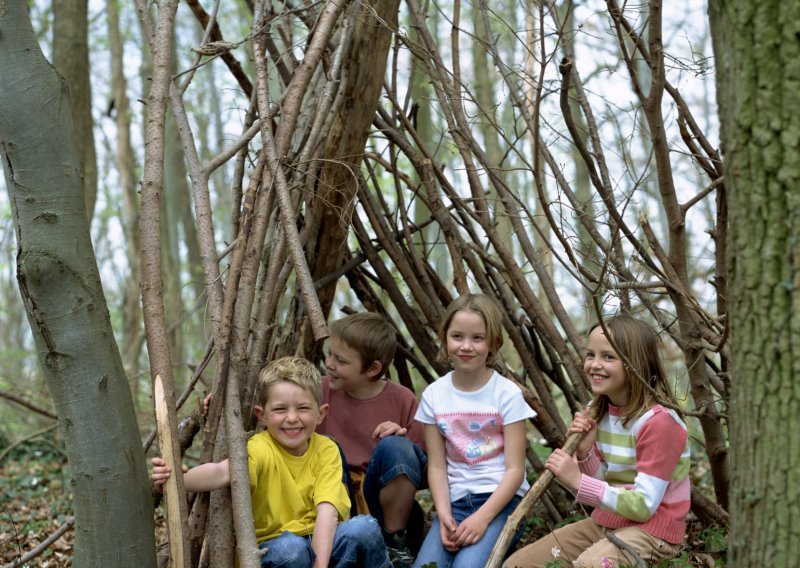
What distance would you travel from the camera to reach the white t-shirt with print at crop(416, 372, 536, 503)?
10.8ft

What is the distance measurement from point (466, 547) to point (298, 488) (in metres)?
0.68

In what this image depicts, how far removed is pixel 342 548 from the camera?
115 inches

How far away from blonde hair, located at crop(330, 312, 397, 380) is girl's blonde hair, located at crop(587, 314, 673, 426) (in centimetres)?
96

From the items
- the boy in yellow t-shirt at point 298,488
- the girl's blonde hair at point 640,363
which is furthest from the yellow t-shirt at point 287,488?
the girl's blonde hair at point 640,363

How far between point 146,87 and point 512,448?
12.8 metres

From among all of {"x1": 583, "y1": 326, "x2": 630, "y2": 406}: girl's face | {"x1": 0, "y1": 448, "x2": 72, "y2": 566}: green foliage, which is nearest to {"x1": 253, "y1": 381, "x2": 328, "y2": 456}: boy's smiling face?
{"x1": 583, "y1": 326, "x2": 630, "y2": 406}: girl's face

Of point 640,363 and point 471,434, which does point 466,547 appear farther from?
point 640,363

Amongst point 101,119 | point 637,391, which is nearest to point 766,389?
point 637,391

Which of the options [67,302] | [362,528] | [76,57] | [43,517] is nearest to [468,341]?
[362,528]

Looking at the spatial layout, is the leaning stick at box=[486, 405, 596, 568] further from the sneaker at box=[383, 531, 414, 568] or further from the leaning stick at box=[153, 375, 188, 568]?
the leaning stick at box=[153, 375, 188, 568]

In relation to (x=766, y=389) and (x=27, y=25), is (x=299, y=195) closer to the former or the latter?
(x=27, y=25)

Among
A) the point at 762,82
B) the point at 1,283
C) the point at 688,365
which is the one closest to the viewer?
the point at 762,82

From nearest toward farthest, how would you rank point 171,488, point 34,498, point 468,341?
point 171,488
point 468,341
point 34,498

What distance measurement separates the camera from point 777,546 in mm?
1844
